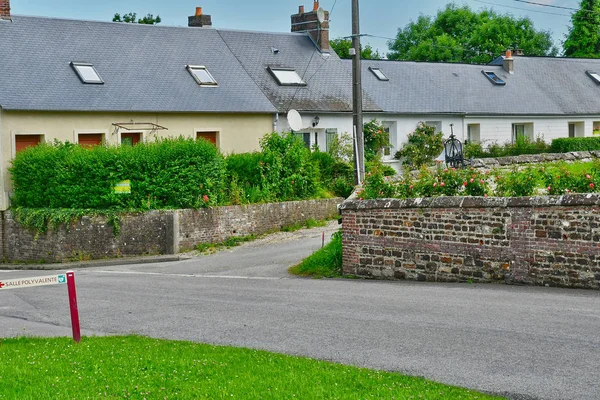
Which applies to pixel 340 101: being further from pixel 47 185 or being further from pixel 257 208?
pixel 47 185

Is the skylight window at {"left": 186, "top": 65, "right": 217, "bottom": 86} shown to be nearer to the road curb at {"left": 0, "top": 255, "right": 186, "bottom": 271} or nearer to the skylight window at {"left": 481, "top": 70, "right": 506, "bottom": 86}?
the road curb at {"left": 0, "top": 255, "right": 186, "bottom": 271}

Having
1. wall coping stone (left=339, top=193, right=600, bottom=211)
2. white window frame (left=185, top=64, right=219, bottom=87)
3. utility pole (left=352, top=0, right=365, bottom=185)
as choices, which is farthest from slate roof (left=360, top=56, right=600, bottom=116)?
wall coping stone (left=339, top=193, right=600, bottom=211)

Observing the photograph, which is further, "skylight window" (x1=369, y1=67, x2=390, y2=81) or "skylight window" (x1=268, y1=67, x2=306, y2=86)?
"skylight window" (x1=369, y1=67, x2=390, y2=81)

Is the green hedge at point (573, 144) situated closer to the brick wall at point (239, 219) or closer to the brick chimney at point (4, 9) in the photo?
the brick wall at point (239, 219)

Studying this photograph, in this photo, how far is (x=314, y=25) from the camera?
130ft

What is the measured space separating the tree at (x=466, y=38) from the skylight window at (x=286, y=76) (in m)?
38.2

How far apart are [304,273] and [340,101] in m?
17.4

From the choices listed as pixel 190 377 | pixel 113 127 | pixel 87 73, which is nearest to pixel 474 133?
pixel 113 127

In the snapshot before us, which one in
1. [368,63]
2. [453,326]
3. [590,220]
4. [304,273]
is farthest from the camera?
[368,63]

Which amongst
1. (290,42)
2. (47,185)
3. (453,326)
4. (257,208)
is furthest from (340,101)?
(453,326)

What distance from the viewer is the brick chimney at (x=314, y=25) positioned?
39.0m

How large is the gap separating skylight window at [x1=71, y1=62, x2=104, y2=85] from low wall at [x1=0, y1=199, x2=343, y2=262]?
5.88m

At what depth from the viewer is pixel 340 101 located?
3625 centimetres

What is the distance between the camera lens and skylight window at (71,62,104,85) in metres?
30.8
